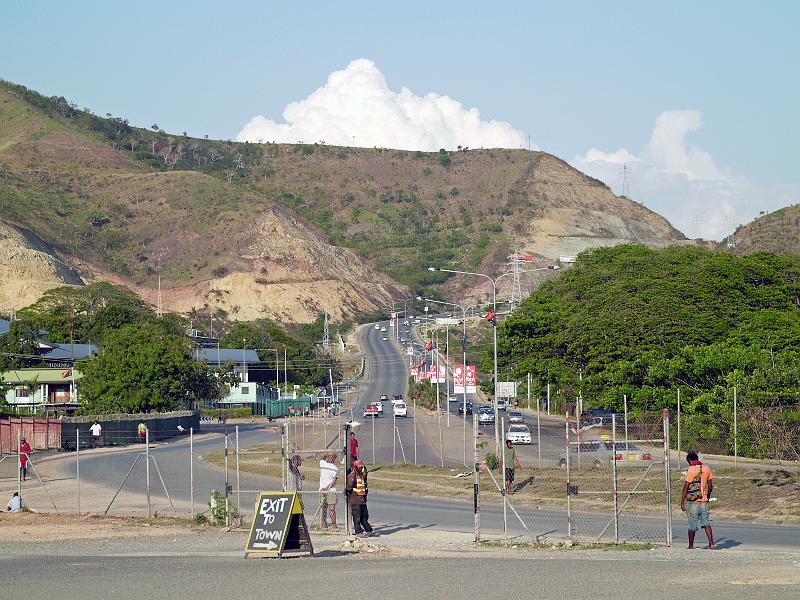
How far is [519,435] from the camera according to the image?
176 ft

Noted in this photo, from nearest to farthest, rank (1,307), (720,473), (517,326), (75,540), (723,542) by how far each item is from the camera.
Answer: (723,542), (75,540), (720,473), (517,326), (1,307)

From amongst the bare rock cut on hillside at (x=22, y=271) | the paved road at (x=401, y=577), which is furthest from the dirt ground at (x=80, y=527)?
the bare rock cut on hillside at (x=22, y=271)

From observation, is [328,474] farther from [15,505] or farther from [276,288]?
[276,288]

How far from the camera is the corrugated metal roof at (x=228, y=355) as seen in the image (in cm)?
11462

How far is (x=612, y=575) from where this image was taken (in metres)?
18.0

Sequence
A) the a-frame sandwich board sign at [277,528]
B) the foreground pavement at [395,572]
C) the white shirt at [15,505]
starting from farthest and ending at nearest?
the white shirt at [15,505]
the a-frame sandwich board sign at [277,528]
the foreground pavement at [395,572]

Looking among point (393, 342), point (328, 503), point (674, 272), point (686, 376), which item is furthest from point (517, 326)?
point (393, 342)

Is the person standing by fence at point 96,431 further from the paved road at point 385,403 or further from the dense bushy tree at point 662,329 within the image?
the dense bushy tree at point 662,329

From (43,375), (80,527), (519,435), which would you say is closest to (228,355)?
(43,375)

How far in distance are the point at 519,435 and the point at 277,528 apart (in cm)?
3404

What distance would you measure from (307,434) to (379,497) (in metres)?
28.4

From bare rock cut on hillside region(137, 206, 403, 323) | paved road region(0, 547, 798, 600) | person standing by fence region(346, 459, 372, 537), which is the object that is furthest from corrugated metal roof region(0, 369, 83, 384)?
bare rock cut on hillside region(137, 206, 403, 323)

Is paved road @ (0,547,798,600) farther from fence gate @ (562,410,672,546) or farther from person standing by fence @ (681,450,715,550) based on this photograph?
fence gate @ (562,410,672,546)

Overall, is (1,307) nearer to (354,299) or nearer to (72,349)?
(72,349)
